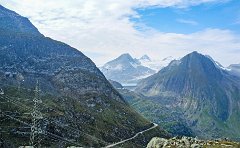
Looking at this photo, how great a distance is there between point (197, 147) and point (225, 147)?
36.0ft

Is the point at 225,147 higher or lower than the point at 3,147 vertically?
higher

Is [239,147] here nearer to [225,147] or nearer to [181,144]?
Answer: [225,147]

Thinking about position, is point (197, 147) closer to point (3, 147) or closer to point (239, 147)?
point (239, 147)

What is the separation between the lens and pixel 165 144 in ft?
375

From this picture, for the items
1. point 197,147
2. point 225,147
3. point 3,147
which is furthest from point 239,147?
point 3,147

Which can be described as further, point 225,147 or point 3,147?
point 3,147

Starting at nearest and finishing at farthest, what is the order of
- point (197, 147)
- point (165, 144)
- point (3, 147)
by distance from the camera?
point (197, 147), point (165, 144), point (3, 147)

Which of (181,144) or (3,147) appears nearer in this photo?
(181,144)

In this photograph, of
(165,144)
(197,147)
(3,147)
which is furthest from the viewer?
(3,147)

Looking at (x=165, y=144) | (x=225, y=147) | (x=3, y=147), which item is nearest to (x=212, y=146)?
(x=225, y=147)

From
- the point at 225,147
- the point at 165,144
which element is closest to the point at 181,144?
the point at 165,144

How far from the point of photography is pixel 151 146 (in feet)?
382

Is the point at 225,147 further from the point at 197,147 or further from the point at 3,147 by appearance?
the point at 3,147

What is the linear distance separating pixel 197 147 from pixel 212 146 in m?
10.8
